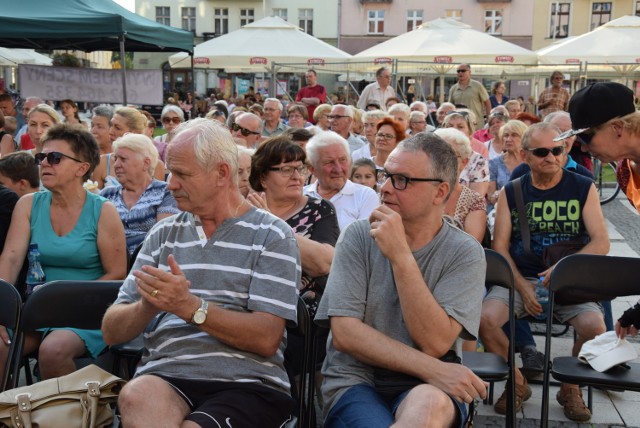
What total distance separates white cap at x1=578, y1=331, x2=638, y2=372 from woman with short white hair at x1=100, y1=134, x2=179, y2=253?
8.81 ft

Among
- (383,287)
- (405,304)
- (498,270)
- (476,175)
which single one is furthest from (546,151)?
(405,304)

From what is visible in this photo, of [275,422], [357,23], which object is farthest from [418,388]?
[357,23]

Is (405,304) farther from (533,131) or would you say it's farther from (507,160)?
(507,160)

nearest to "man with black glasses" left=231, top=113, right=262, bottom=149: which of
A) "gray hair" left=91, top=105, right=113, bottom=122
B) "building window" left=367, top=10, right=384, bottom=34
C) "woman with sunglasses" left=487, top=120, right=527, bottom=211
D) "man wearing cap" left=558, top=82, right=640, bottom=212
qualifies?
"gray hair" left=91, top=105, right=113, bottom=122

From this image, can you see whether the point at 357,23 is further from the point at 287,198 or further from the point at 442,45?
the point at 287,198

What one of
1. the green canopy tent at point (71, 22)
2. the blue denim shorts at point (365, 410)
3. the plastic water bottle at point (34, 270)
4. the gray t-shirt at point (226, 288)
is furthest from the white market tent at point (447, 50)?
the blue denim shorts at point (365, 410)

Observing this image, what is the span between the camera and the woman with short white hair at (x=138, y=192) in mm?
5117

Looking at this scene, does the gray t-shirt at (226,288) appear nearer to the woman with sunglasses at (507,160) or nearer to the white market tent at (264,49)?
the woman with sunglasses at (507,160)

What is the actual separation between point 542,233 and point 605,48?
1411 centimetres

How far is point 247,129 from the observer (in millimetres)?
7926

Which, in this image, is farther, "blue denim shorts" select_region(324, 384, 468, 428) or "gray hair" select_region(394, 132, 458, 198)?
"gray hair" select_region(394, 132, 458, 198)

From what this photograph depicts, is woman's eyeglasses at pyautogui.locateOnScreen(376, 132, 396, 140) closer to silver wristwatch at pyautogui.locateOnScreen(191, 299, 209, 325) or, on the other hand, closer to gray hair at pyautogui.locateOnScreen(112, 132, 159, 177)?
gray hair at pyautogui.locateOnScreen(112, 132, 159, 177)

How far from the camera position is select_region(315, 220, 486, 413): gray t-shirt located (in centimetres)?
306

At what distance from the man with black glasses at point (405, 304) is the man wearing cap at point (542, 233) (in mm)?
1544
